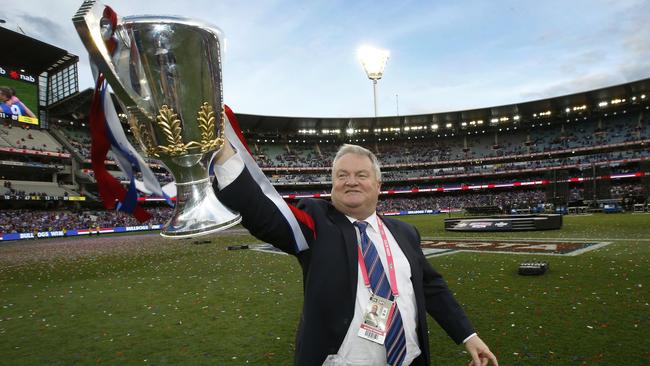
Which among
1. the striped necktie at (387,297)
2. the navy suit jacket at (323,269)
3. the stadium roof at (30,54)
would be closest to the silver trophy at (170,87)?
the navy suit jacket at (323,269)

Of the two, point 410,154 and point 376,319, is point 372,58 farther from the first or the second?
point 376,319

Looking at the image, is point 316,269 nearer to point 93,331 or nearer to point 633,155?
point 93,331

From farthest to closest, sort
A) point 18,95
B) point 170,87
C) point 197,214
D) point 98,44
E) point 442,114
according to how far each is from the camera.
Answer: point 442,114, point 18,95, point 197,214, point 170,87, point 98,44

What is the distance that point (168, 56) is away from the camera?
1.12 metres

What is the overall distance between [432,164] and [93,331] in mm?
66081

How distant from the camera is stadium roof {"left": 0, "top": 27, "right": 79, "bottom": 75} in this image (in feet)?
129

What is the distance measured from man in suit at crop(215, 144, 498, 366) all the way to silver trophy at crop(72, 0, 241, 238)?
0.39 metres

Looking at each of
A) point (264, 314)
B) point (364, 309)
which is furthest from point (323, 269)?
point (264, 314)

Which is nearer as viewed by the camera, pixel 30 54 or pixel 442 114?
pixel 30 54

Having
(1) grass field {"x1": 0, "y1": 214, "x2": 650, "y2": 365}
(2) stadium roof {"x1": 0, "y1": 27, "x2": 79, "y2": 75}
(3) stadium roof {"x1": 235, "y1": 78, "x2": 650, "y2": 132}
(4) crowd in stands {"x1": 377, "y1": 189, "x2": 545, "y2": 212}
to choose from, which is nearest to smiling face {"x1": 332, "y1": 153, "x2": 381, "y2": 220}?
(1) grass field {"x1": 0, "y1": 214, "x2": 650, "y2": 365}

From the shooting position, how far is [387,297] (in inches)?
70.1

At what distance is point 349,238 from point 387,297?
0.34 metres

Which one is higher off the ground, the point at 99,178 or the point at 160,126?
the point at 160,126

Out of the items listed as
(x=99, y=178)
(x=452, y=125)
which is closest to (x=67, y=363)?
(x=99, y=178)
